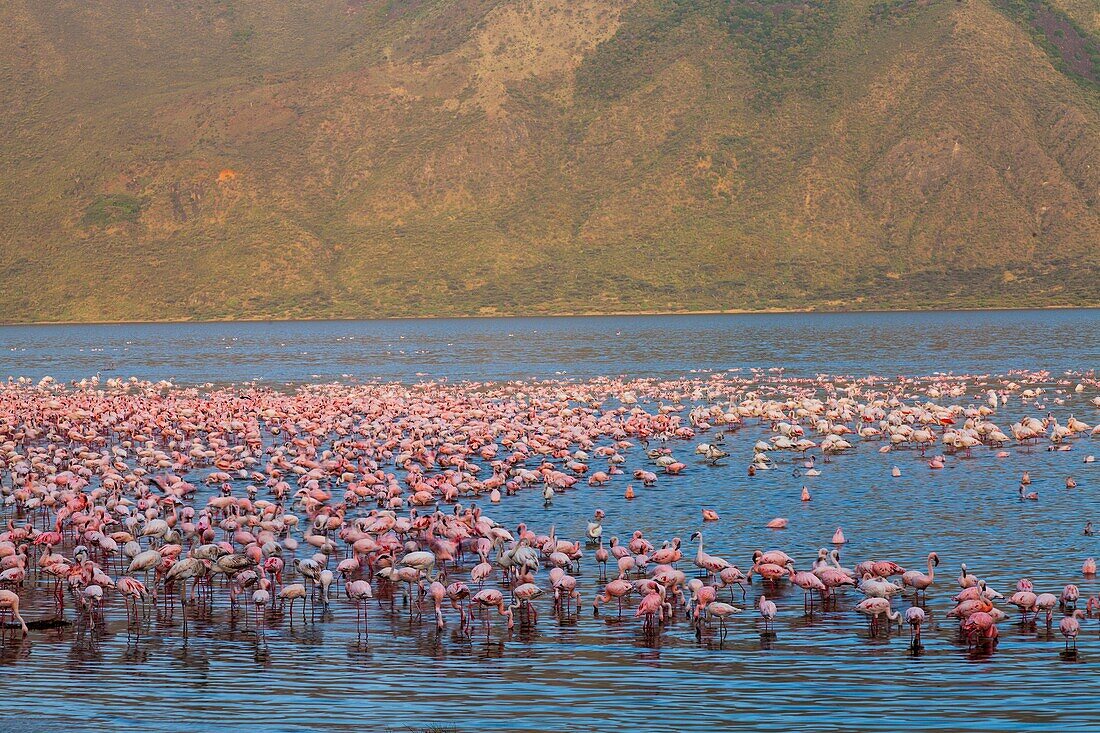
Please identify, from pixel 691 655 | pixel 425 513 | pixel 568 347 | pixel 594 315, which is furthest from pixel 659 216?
pixel 691 655

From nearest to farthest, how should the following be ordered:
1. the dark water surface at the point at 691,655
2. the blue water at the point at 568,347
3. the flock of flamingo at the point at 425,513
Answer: the dark water surface at the point at 691,655
the flock of flamingo at the point at 425,513
the blue water at the point at 568,347

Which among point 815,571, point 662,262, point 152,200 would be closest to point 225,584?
point 815,571

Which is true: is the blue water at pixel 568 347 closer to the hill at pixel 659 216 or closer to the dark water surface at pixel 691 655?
the hill at pixel 659 216

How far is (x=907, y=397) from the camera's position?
47938 millimetres

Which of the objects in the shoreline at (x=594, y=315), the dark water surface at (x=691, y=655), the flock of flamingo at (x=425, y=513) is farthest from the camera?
the shoreline at (x=594, y=315)

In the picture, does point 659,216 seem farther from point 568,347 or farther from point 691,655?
point 691,655

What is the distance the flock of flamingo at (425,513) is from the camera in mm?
17453

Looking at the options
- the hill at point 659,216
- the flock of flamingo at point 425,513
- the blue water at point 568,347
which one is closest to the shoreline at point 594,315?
the hill at point 659,216

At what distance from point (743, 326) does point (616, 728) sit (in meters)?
121

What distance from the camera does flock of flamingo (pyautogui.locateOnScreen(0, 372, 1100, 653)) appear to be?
17.5 metres

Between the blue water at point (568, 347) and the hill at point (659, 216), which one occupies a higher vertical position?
the hill at point (659, 216)

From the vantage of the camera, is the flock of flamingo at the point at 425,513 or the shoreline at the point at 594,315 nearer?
the flock of flamingo at the point at 425,513

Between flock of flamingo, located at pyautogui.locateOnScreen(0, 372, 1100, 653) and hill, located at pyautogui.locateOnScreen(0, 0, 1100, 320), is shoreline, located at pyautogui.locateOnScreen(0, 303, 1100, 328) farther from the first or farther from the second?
flock of flamingo, located at pyautogui.locateOnScreen(0, 372, 1100, 653)

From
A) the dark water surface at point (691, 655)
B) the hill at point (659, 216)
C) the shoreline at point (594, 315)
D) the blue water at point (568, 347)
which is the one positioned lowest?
the dark water surface at point (691, 655)
